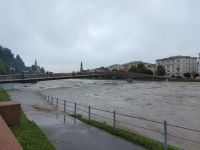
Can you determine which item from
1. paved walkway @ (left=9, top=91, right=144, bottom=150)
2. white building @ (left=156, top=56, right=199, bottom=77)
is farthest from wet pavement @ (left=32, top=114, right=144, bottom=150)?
white building @ (left=156, top=56, right=199, bottom=77)

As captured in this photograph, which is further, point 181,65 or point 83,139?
point 181,65

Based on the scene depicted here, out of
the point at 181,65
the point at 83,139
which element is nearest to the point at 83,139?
the point at 83,139

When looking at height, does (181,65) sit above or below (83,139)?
above

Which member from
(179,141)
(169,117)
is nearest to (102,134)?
(179,141)

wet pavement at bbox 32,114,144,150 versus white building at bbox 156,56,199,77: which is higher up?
white building at bbox 156,56,199,77

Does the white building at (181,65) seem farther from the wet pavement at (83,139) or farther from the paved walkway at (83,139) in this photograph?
the paved walkway at (83,139)

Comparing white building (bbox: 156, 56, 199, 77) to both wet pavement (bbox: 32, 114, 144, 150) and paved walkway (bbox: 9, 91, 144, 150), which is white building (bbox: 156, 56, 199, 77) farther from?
paved walkway (bbox: 9, 91, 144, 150)

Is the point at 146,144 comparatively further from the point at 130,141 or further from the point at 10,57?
Result: the point at 10,57

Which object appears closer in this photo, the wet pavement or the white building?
the wet pavement

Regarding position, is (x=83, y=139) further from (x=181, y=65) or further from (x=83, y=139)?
(x=181, y=65)

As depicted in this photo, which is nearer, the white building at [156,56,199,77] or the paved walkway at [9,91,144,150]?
the paved walkway at [9,91,144,150]

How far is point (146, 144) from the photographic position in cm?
1005

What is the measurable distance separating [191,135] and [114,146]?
29.5 feet

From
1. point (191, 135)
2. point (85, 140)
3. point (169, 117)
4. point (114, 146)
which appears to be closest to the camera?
point (114, 146)
